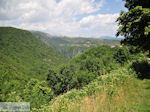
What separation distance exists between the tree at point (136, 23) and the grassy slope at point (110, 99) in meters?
5.32

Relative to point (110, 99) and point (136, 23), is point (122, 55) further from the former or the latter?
point (110, 99)

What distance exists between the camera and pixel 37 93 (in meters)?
67.4

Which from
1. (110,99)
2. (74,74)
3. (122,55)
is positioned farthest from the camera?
(74,74)

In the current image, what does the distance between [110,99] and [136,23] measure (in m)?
10.1

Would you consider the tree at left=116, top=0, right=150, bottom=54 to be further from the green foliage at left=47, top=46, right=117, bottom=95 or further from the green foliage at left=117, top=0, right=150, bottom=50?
the green foliage at left=47, top=46, right=117, bottom=95

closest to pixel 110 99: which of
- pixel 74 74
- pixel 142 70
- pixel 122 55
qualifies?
pixel 142 70

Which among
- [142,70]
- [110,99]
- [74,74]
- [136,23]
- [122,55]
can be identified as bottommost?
[74,74]

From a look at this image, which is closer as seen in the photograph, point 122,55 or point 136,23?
Result: point 136,23

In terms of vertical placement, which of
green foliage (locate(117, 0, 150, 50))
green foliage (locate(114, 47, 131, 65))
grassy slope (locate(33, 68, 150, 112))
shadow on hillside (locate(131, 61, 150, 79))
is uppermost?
green foliage (locate(117, 0, 150, 50))

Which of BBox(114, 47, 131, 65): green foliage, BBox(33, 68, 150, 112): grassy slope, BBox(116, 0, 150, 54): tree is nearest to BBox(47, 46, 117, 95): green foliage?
BBox(114, 47, 131, 65): green foliage

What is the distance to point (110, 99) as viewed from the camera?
13289mm

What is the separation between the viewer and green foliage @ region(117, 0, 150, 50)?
21.1 meters

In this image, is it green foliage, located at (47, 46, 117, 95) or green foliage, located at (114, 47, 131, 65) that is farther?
green foliage, located at (47, 46, 117, 95)

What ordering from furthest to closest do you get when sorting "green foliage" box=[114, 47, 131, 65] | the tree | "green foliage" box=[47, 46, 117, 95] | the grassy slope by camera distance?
"green foliage" box=[47, 46, 117, 95] → "green foliage" box=[114, 47, 131, 65] → the tree → the grassy slope
